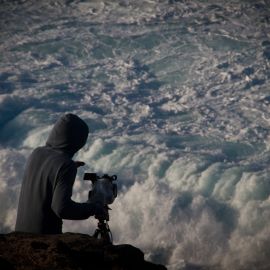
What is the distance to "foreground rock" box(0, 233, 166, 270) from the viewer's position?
3.15 m

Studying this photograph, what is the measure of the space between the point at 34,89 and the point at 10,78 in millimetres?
1175

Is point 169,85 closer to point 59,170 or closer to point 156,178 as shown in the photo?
point 156,178

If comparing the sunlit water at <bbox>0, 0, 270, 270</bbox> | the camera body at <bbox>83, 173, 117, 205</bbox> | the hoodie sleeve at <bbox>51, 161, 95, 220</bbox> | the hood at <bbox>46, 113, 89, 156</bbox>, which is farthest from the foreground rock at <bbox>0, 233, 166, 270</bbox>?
the sunlit water at <bbox>0, 0, 270, 270</bbox>

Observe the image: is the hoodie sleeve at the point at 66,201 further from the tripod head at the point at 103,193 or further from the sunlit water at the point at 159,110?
the sunlit water at the point at 159,110

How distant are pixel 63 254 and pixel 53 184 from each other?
0.57m

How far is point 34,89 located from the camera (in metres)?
15.4

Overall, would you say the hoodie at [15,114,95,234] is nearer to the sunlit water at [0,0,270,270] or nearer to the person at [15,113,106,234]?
the person at [15,113,106,234]

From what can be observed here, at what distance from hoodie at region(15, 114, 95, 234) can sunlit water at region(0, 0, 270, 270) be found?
479cm

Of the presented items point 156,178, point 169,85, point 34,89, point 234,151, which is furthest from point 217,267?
point 34,89

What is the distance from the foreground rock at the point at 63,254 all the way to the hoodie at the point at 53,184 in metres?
0.20

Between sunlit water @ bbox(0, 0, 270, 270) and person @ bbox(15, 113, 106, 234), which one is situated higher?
person @ bbox(15, 113, 106, 234)

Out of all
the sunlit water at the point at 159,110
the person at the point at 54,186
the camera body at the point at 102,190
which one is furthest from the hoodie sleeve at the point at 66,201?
the sunlit water at the point at 159,110

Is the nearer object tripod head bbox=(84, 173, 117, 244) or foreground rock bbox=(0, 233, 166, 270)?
foreground rock bbox=(0, 233, 166, 270)

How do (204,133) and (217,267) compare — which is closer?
(217,267)
